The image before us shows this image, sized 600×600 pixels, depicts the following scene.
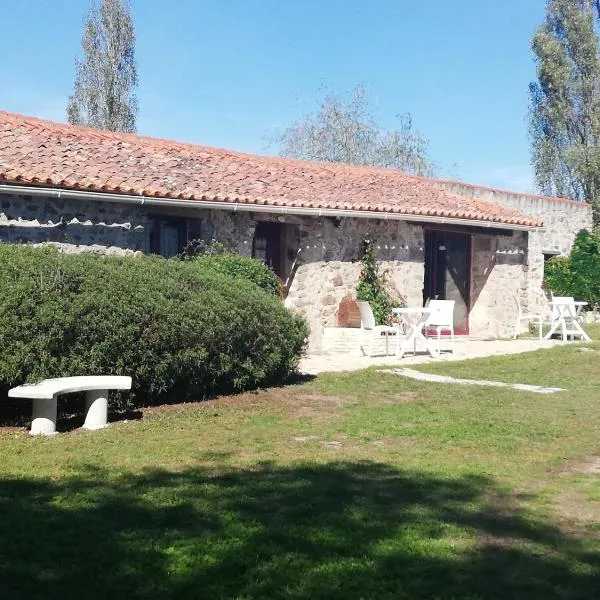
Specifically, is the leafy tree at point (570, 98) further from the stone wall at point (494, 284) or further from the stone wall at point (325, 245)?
the stone wall at point (494, 284)

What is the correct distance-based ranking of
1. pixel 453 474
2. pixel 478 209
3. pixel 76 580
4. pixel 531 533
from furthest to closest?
pixel 478 209
pixel 453 474
pixel 531 533
pixel 76 580

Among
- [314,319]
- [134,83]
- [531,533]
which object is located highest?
[134,83]

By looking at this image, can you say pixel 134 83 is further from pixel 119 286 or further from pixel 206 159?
pixel 119 286

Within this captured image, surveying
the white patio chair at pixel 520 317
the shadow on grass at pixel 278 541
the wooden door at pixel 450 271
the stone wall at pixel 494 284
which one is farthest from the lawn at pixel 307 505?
the stone wall at pixel 494 284

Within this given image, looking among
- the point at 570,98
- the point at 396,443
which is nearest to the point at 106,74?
the point at 570,98

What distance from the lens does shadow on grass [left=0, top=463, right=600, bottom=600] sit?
3.23 meters

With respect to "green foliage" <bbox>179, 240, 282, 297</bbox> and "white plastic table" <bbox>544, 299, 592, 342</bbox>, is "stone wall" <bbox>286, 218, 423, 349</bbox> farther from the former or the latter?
"white plastic table" <bbox>544, 299, 592, 342</bbox>

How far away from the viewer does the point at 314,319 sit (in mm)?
13656

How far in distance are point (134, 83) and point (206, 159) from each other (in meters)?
17.0

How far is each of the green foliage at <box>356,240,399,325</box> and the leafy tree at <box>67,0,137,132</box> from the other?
18014 millimetres

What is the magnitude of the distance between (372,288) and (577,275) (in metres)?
7.67

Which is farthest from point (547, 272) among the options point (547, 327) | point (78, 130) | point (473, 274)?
point (78, 130)

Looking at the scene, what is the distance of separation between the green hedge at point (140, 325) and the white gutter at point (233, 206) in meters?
2.73

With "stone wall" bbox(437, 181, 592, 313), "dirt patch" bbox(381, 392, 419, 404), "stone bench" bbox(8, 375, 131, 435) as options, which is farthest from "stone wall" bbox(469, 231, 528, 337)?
"stone bench" bbox(8, 375, 131, 435)
